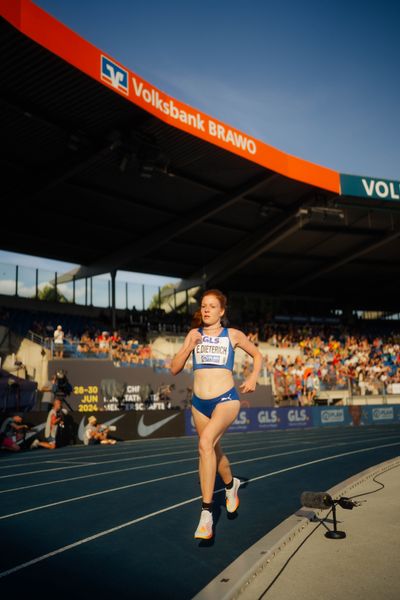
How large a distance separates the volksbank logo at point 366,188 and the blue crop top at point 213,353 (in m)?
26.1

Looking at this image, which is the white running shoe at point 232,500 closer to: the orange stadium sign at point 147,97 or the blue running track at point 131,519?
the blue running track at point 131,519

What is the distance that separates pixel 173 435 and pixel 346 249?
24072 millimetres

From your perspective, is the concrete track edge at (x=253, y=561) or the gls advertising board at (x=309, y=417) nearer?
the concrete track edge at (x=253, y=561)

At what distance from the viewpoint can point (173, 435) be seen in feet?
66.6

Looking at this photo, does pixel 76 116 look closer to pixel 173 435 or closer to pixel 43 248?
pixel 173 435

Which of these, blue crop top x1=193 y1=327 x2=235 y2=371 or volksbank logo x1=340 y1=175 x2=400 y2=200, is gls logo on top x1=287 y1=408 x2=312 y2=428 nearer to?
volksbank logo x1=340 y1=175 x2=400 y2=200

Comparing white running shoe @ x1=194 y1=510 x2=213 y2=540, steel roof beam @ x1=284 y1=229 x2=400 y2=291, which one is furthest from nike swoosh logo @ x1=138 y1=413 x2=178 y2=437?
steel roof beam @ x1=284 y1=229 x2=400 y2=291

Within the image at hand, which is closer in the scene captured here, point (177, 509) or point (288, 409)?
point (177, 509)

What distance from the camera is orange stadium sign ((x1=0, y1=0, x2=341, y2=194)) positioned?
1578 cm

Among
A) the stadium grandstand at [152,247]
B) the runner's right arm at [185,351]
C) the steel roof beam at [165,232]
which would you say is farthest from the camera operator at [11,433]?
the steel roof beam at [165,232]

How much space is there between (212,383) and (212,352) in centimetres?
30

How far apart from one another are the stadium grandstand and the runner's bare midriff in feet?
10.3

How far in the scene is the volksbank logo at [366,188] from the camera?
95.4ft

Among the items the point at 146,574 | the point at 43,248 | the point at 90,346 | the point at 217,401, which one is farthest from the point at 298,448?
the point at 43,248
